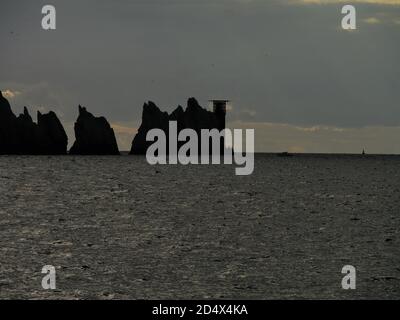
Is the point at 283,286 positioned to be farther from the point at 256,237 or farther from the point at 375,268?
the point at 256,237

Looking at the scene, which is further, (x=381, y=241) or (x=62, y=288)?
(x=381, y=241)

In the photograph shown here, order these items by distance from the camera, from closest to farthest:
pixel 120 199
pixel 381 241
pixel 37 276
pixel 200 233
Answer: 1. pixel 37 276
2. pixel 381 241
3. pixel 200 233
4. pixel 120 199

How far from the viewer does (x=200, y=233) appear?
54406mm

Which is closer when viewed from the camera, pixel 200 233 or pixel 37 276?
pixel 37 276

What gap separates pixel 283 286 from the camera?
3353 centimetres

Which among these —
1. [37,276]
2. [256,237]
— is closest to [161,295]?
[37,276]

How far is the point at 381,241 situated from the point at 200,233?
13024 millimetres
